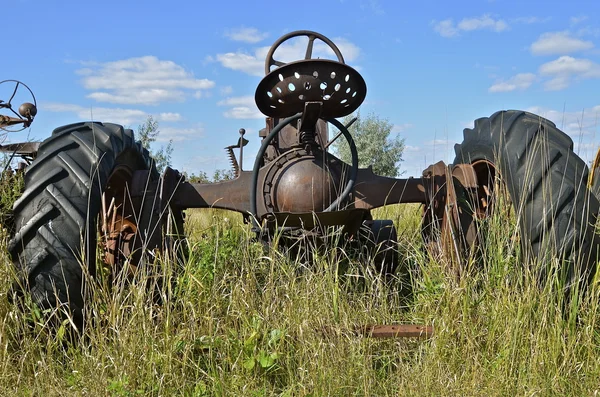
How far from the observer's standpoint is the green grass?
8.93 ft

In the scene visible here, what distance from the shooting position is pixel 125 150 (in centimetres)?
391

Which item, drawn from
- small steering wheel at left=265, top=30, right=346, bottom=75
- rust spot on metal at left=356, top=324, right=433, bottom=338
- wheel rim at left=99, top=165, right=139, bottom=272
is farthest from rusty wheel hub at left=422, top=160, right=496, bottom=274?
wheel rim at left=99, top=165, right=139, bottom=272

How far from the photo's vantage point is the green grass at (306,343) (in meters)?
2.72

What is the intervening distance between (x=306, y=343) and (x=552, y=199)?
4.94 feet

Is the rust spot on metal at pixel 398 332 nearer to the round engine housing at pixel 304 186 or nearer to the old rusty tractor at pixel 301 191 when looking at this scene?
the old rusty tractor at pixel 301 191

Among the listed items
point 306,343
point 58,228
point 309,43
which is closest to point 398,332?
point 306,343

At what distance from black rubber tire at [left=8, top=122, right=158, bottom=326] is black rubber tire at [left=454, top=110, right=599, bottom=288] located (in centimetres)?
229

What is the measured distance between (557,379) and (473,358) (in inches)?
14.9

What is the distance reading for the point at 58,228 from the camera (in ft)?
10.4

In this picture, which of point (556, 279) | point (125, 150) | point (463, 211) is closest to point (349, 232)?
point (463, 211)

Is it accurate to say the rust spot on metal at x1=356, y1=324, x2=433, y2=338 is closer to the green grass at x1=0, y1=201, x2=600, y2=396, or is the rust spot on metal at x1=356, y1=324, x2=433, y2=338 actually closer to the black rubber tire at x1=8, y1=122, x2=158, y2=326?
the green grass at x1=0, y1=201, x2=600, y2=396

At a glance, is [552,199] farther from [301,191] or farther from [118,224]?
[118,224]

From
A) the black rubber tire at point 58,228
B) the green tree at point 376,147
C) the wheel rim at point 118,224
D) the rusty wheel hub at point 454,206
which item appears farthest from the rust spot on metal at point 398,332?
the green tree at point 376,147

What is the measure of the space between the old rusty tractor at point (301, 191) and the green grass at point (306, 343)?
198mm
